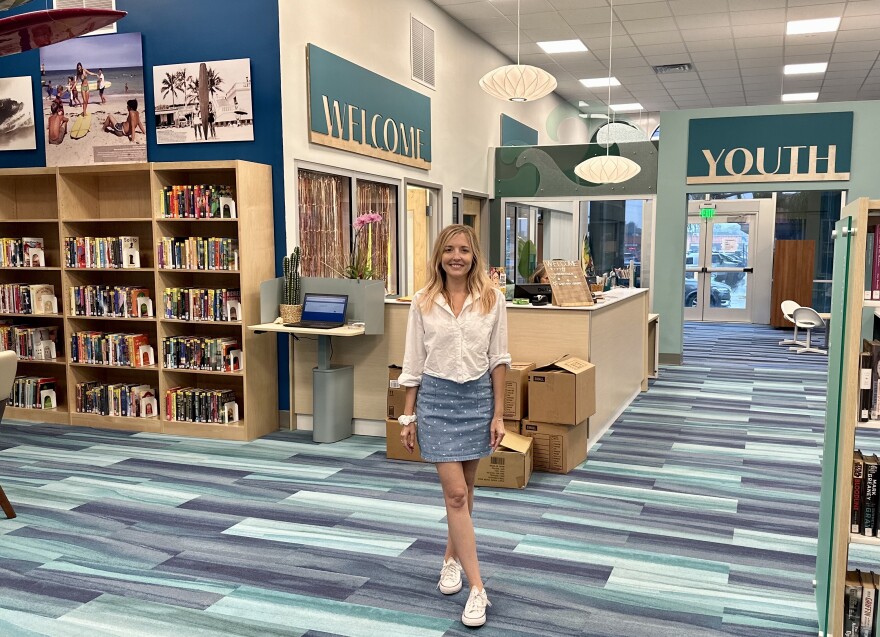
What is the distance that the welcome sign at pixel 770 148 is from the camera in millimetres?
8812

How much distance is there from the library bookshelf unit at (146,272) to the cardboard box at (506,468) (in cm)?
204

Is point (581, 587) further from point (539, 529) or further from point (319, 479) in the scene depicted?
point (319, 479)

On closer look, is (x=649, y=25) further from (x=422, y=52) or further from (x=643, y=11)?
(x=422, y=52)

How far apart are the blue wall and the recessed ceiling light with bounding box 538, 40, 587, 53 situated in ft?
18.1

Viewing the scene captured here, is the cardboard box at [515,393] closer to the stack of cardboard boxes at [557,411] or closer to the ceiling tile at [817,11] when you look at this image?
the stack of cardboard boxes at [557,411]

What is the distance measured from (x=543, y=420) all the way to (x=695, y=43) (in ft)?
24.3

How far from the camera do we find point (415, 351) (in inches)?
117

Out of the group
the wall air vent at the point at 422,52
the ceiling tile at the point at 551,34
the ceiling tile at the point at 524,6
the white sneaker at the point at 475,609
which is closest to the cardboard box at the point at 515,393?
the white sneaker at the point at 475,609

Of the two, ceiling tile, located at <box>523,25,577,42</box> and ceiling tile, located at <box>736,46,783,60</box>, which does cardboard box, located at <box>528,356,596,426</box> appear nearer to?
ceiling tile, located at <box>523,25,577,42</box>

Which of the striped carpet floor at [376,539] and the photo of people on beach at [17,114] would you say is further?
the photo of people on beach at [17,114]

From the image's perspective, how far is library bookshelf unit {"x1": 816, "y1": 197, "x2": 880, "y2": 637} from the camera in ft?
7.89

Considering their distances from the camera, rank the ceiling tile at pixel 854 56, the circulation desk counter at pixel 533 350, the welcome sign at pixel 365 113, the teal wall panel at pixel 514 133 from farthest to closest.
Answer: the teal wall panel at pixel 514 133, the ceiling tile at pixel 854 56, the welcome sign at pixel 365 113, the circulation desk counter at pixel 533 350

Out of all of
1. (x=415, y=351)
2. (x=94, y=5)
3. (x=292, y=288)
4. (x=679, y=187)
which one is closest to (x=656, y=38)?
(x=679, y=187)

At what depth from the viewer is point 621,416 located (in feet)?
21.6
